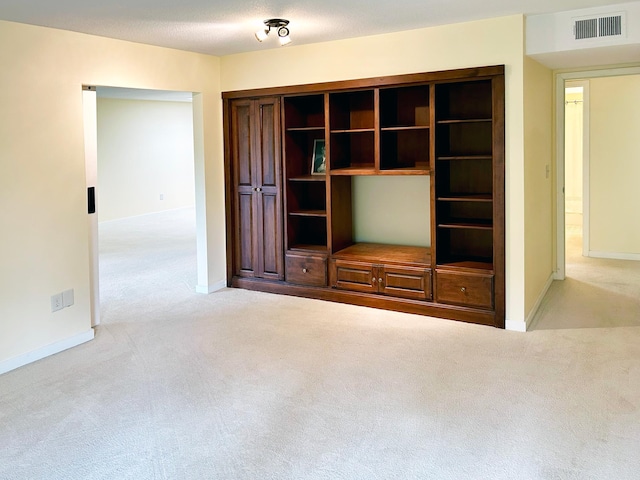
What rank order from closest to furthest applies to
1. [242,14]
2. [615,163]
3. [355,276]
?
[242,14] < [355,276] < [615,163]

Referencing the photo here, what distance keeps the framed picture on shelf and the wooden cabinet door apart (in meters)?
0.41

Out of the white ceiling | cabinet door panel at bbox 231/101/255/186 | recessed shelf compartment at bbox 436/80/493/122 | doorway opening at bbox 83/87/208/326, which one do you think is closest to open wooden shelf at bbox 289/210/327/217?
cabinet door panel at bbox 231/101/255/186

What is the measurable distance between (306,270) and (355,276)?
52 cm

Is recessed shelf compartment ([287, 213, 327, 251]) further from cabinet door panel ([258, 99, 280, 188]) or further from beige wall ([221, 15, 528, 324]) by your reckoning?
beige wall ([221, 15, 528, 324])

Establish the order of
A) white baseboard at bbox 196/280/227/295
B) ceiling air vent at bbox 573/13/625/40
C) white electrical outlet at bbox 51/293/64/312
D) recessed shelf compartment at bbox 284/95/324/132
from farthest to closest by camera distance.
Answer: white baseboard at bbox 196/280/227/295
recessed shelf compartment at bbox 284/95/324/132
white electrical outlet at bbox 51/293/64/312
ceiling air vent at bbox 573/13/625/40

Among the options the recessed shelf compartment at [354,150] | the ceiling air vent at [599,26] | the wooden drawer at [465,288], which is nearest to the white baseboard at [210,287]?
the recessed shelf compartment at [354,150]

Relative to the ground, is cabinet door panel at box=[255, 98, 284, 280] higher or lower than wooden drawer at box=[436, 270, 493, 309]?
higher

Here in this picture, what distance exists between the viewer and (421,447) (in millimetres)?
2580

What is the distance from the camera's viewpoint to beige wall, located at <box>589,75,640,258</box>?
655 centimetres

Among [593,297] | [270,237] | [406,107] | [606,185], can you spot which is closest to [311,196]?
[270,237]

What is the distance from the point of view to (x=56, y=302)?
3.99 metres

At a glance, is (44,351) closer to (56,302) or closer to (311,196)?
(56,302)

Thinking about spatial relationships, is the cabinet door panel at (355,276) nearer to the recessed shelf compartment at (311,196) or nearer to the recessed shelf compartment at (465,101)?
the recessed shelf compartment at (311,196)

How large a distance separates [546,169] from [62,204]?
4009mm
